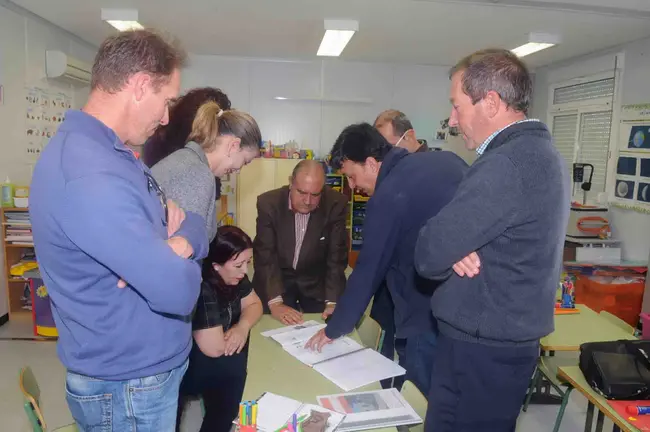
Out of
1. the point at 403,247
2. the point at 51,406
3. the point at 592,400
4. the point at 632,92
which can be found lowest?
the point at 51,406

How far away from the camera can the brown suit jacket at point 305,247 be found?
2.89 m

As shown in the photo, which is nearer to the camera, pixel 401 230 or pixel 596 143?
pixel 401 230

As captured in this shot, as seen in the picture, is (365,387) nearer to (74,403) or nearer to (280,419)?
(280,419)

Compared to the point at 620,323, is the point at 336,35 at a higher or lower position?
higher

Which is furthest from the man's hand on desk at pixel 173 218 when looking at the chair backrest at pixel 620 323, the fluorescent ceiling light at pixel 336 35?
the fluorescent ceiling light at pixel 336 35

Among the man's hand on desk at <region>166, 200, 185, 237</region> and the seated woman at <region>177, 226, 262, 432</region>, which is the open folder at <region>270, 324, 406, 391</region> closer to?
the seated woman at <region>177, 226, 262, 432</region>

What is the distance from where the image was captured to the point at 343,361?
188cm

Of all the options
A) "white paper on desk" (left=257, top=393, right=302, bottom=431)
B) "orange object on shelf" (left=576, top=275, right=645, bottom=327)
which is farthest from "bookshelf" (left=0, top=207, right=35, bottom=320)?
"orange object on shelf" (left=576, top=275, right=645, bottom=327)

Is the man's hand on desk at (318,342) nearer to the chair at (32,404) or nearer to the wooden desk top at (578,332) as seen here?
the chair at (32,404)

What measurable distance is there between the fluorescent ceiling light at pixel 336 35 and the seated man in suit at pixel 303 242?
225cm

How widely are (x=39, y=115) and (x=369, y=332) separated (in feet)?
14.2

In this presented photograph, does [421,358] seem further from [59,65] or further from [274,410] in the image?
[59,65]

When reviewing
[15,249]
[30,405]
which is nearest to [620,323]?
[30,405]

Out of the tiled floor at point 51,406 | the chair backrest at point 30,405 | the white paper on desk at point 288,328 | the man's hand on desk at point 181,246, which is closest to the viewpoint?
the man's hand on desk at point 181,246
